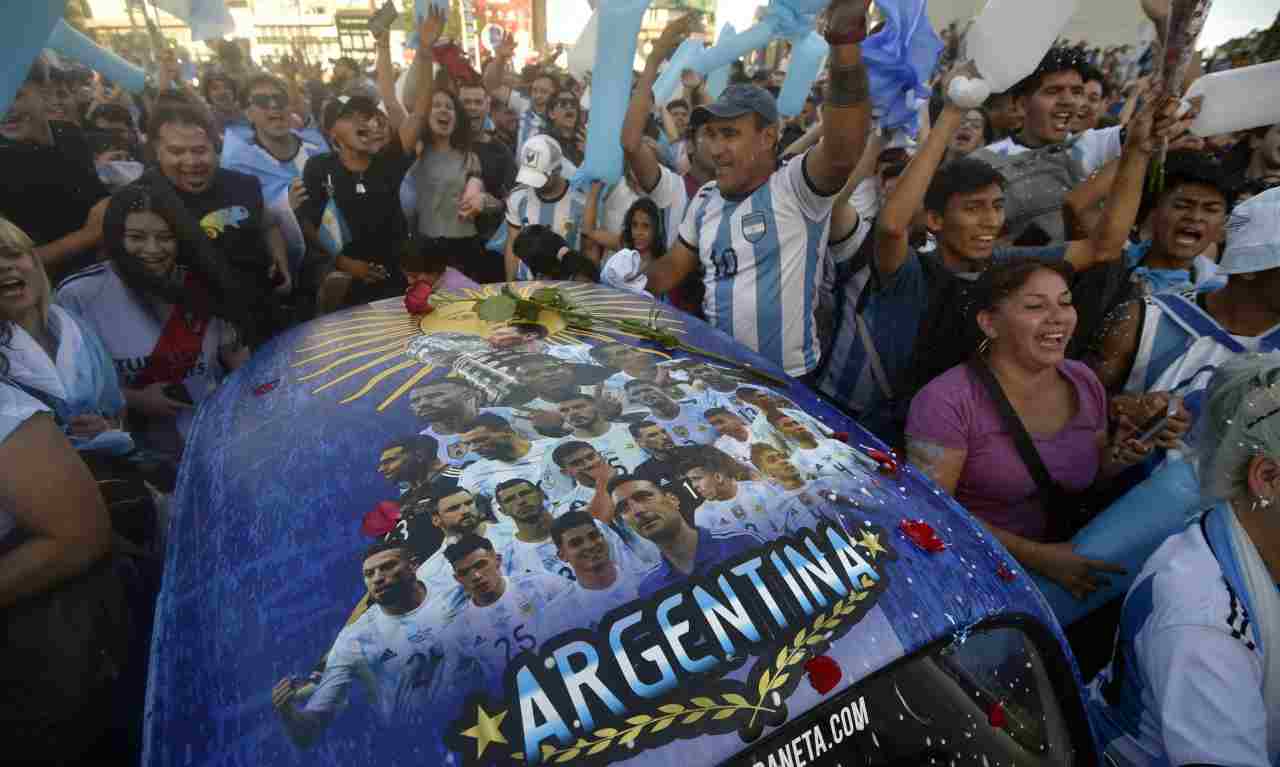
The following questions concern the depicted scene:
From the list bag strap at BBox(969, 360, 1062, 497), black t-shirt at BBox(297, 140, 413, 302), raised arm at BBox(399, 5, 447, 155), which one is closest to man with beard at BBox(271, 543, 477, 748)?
bag strap at BBox(969, 360, 1062, 497)

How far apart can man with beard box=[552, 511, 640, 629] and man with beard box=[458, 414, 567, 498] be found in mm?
97

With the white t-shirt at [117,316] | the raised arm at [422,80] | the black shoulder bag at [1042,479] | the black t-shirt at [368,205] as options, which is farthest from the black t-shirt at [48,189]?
the black shoulder bag at [1042,479]

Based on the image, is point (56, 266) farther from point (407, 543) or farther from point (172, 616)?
point (407, 543)

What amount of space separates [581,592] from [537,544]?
0.43 ft

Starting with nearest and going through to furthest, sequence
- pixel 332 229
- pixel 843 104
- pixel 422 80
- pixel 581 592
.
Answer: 1. pixel 581 592
2. pixel 843 104
3. pixel 332 229
4. pixel 422 80

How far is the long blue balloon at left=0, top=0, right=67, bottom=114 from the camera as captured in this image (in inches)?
55.7

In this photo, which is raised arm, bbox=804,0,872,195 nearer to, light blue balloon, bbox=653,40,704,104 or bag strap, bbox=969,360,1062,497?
bag strap, bbox=969,360,1062,497

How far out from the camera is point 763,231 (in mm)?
→ 2830

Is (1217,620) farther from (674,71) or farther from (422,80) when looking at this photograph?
(674,71)

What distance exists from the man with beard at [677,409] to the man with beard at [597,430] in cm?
10

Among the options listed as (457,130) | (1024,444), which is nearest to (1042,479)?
(1024,444)

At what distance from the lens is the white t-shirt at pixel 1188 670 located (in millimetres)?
1309

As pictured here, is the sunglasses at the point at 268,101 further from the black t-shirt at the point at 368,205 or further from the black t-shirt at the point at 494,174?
the black t-shirt at the point at 494,174

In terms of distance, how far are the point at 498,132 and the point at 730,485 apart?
7801mm
